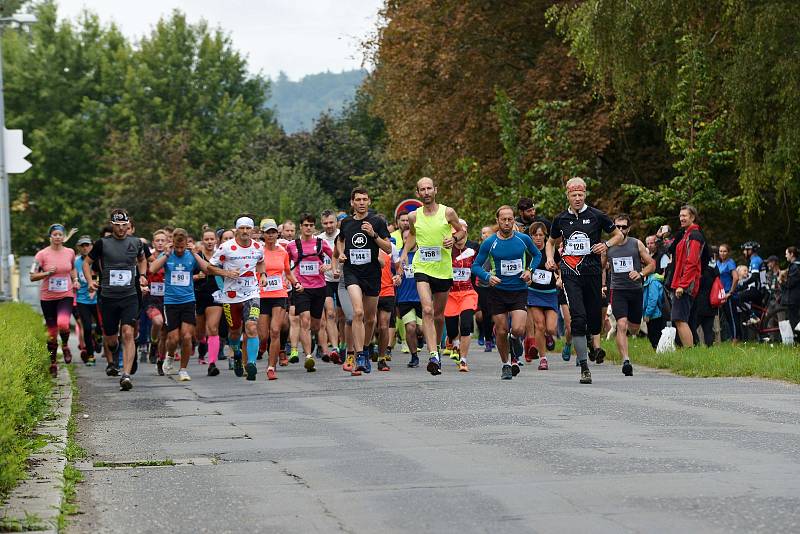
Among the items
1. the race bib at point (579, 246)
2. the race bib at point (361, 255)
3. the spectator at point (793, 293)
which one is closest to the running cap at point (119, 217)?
the race bib at point (361, 255)

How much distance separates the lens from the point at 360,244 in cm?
1691

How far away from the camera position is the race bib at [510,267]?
16047 mm

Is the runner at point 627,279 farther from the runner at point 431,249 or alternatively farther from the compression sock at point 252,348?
the compression sock at point 252,348

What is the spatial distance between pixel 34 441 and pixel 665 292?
41.2 ft

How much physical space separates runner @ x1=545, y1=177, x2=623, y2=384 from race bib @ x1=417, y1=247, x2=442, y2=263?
1.79 metres

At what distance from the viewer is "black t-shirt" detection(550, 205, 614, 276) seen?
50.3 ft

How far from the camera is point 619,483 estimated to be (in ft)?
26.0

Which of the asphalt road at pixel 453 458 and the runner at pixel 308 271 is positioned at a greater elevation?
the runner at pixel 308 271

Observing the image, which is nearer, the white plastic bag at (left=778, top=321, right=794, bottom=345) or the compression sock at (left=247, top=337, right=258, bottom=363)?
the compression sock at (left=247, top=337, right=258, bottom=363)

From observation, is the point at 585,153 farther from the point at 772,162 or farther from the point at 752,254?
the point at 772,162

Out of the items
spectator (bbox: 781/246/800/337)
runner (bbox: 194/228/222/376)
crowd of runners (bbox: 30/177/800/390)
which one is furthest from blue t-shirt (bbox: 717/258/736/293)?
runner (bbox: 194/228/222/376)

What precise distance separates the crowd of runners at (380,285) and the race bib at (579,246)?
1 cm

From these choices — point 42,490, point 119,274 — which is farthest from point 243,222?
point 42,490

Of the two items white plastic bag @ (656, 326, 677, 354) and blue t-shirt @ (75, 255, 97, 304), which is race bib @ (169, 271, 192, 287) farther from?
white plastic bag @ (656, 326, 677, 354)
